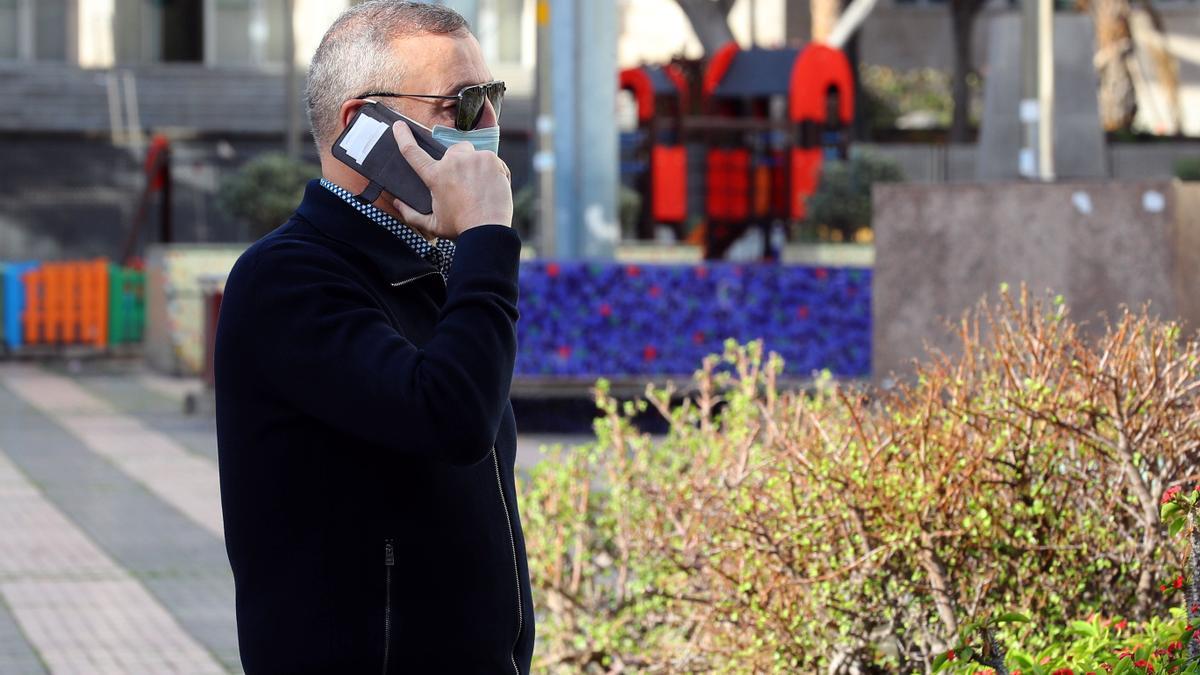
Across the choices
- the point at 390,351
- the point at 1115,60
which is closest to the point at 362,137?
the point at 390,351

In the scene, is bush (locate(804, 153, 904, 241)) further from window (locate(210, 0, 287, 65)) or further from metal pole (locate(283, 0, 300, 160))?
window (locate(210, 0, 287, 65))

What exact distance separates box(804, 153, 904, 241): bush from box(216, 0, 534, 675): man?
17665 mm

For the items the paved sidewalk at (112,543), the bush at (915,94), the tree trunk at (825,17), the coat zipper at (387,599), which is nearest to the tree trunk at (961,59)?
the bush at (915,94)

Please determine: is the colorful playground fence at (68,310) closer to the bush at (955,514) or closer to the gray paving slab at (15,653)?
the gray paving slab at (15,653)

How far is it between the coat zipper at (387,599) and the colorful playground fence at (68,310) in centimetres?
1938

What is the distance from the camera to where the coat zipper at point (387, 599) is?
245 centimetres

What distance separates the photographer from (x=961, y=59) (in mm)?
40969

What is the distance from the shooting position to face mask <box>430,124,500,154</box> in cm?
258

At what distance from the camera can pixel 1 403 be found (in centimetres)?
1675

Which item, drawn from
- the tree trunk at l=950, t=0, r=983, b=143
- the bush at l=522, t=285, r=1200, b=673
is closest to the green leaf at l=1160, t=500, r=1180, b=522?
the bush at l=522, t=285, r=1200, b=673

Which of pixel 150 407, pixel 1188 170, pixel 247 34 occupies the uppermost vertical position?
pixel 247 34

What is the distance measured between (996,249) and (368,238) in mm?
7265

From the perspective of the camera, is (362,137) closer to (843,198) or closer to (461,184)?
(461,184)

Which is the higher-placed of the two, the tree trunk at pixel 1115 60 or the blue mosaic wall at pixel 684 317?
the tree trunk at pixel 1115 60
